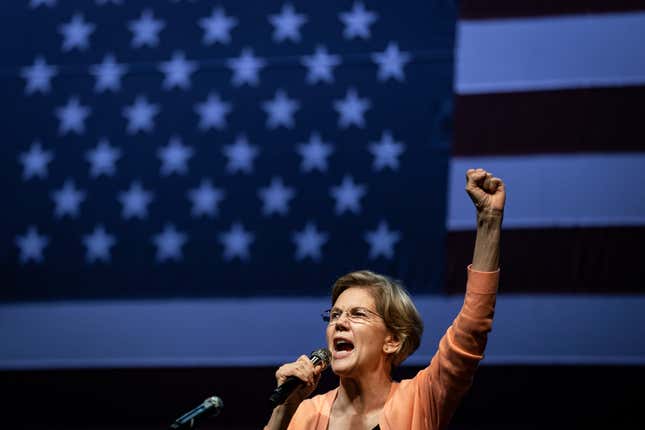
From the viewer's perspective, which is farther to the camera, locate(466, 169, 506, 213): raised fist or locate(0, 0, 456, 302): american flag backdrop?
locate(0, 0, 456, 302): american flag backdrop

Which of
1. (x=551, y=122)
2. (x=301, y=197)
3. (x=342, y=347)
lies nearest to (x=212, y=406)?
(x=342, y=347)

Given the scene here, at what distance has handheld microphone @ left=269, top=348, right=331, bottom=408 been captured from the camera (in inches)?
53.4

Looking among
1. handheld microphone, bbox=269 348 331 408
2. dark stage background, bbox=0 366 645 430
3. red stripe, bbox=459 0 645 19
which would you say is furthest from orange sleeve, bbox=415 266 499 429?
red stripe, bbox=459 0 645 19

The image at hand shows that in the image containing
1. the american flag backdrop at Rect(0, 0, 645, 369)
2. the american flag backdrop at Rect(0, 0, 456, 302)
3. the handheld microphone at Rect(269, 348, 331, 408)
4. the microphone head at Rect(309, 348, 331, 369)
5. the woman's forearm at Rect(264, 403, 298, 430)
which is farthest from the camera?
the american flag backdrop at Rect(0, 0, 456, 302)

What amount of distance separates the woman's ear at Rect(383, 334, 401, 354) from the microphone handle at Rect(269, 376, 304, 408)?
0.30 meters

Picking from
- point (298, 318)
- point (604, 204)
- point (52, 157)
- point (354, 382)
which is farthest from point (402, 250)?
point (52, 157)

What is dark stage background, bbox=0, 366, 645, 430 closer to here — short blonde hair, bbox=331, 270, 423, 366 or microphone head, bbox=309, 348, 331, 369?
short blonde hair, bbox=331, 270, 423, 366

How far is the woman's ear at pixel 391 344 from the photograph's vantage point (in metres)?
1.67

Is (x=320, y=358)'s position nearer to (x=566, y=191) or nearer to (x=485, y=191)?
(x=485, y=191)

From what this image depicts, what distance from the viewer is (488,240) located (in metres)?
1.43

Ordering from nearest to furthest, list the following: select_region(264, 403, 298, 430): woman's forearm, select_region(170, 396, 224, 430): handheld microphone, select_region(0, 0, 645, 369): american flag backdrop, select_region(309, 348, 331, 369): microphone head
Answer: select_region(170, 396, 224, 430): handheld microphone, select_region(309, 348, 331, 369): microphone head, select_region(264, 403, 298, 430): woman's forearm, select_region(0, 0, 645, 369): american flag backdrop

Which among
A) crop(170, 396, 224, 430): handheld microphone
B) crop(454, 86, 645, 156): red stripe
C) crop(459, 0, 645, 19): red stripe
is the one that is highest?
crop(459, 0, 645, 19): red stripe

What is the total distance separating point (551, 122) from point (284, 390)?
4.83 feet

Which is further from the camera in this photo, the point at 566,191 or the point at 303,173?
the point at 303,173
